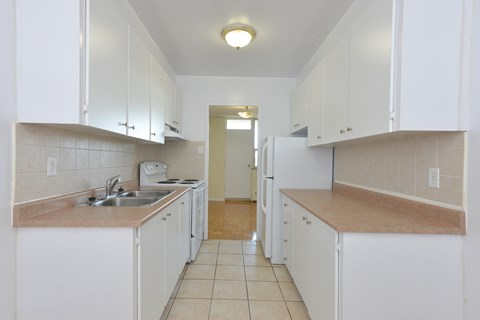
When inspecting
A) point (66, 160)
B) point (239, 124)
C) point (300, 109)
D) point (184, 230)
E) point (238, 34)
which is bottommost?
point (184, 230)

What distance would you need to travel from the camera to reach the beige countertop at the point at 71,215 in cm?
126

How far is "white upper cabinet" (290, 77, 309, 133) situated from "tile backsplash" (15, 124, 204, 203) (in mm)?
1947

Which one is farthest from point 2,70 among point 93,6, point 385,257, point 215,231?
point 215,231

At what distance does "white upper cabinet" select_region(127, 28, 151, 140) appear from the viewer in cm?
186

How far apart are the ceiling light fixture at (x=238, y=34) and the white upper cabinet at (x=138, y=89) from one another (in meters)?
0.78

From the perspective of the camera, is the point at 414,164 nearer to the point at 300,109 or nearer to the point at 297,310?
the point at 297,310

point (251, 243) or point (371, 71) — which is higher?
point (371, 71)

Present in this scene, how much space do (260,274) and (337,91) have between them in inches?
75.2

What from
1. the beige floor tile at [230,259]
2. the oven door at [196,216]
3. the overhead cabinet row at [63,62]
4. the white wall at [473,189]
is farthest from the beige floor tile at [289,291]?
the overhead cabinet row at [63,62]

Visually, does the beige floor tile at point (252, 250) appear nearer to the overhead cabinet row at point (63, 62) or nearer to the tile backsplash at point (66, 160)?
the tile backsplash at point (66, 160)

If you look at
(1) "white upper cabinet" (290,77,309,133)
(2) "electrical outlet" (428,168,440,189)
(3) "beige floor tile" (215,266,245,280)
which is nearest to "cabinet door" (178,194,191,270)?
(3) "beige floor tile" (215,266,245,280)

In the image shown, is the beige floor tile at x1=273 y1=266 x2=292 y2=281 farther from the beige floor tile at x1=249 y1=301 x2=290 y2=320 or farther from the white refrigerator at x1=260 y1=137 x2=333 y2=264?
the beige floor tile at x1=249 y1=301 x2=290 y2=320

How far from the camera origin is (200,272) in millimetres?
2660

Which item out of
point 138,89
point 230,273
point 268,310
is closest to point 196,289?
point 230,273
